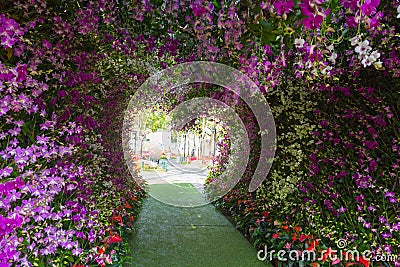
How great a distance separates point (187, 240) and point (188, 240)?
0.01m

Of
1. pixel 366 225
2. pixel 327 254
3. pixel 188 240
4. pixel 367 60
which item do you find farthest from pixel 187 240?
pixel 367 60

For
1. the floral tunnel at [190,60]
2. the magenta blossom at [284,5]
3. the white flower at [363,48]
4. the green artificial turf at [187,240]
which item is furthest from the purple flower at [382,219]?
the magenta blossom at [284,5]

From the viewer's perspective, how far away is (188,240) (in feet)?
12.6

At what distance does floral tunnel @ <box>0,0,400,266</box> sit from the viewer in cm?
140

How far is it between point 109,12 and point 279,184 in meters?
2.13

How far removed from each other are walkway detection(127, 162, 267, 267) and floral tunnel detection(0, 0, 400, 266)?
39cm

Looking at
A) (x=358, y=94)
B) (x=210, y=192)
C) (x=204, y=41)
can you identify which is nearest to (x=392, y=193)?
(x=358, y=94)

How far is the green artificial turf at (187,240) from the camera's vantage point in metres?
3.19

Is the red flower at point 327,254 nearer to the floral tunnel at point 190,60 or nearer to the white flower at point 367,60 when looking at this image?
the floral tunnel at point 190,60

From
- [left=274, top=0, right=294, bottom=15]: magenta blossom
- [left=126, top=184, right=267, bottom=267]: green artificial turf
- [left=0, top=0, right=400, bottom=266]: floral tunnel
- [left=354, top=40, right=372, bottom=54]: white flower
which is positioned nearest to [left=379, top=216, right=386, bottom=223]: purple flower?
[left=0, top=0, right=400, bottom=266]: floral tunnel

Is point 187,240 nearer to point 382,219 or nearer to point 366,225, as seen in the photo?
point 366,225

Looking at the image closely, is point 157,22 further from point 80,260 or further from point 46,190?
point 80,260

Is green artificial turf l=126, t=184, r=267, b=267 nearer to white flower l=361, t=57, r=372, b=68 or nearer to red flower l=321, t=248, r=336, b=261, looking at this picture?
red flower l=321, t=248, r=336, b=261

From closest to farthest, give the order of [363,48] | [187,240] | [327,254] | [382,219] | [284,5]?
[284,5], [363,48], [382,219], [327,254], [187,240]
